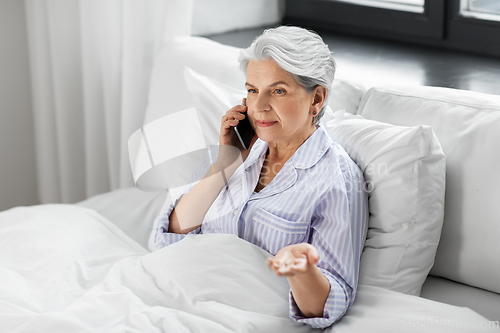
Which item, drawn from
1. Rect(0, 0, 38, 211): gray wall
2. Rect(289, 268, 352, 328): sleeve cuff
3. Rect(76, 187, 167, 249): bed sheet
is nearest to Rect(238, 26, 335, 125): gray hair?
Rect(289, 268, 352, 328): sleeve cuff

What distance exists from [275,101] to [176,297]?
498 millimetres

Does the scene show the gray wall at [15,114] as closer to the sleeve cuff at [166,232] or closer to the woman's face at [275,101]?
the sleeve cuff at [166,232]

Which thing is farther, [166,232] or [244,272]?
[166,232]

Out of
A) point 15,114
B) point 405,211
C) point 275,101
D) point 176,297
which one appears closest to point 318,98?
point 275,101

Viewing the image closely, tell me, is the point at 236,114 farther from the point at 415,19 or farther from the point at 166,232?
the point at 415,19

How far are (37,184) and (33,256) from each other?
130cm

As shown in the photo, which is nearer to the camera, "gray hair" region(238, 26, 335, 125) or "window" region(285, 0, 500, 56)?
"gray hair" region(238, 26, 335, 125)

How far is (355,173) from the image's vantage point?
1.29 meters

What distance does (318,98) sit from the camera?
52.6 inches

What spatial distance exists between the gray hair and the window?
0.87 metres

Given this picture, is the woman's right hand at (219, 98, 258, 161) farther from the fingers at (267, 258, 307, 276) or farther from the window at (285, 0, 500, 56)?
the window at (285, 0, 500, 56)

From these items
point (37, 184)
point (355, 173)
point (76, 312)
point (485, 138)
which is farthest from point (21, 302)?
point (37, 184)

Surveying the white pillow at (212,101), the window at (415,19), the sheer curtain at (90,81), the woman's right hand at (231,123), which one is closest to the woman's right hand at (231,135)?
the woman's right hand at (231,123)

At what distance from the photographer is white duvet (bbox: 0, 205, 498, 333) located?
3.68 feet
